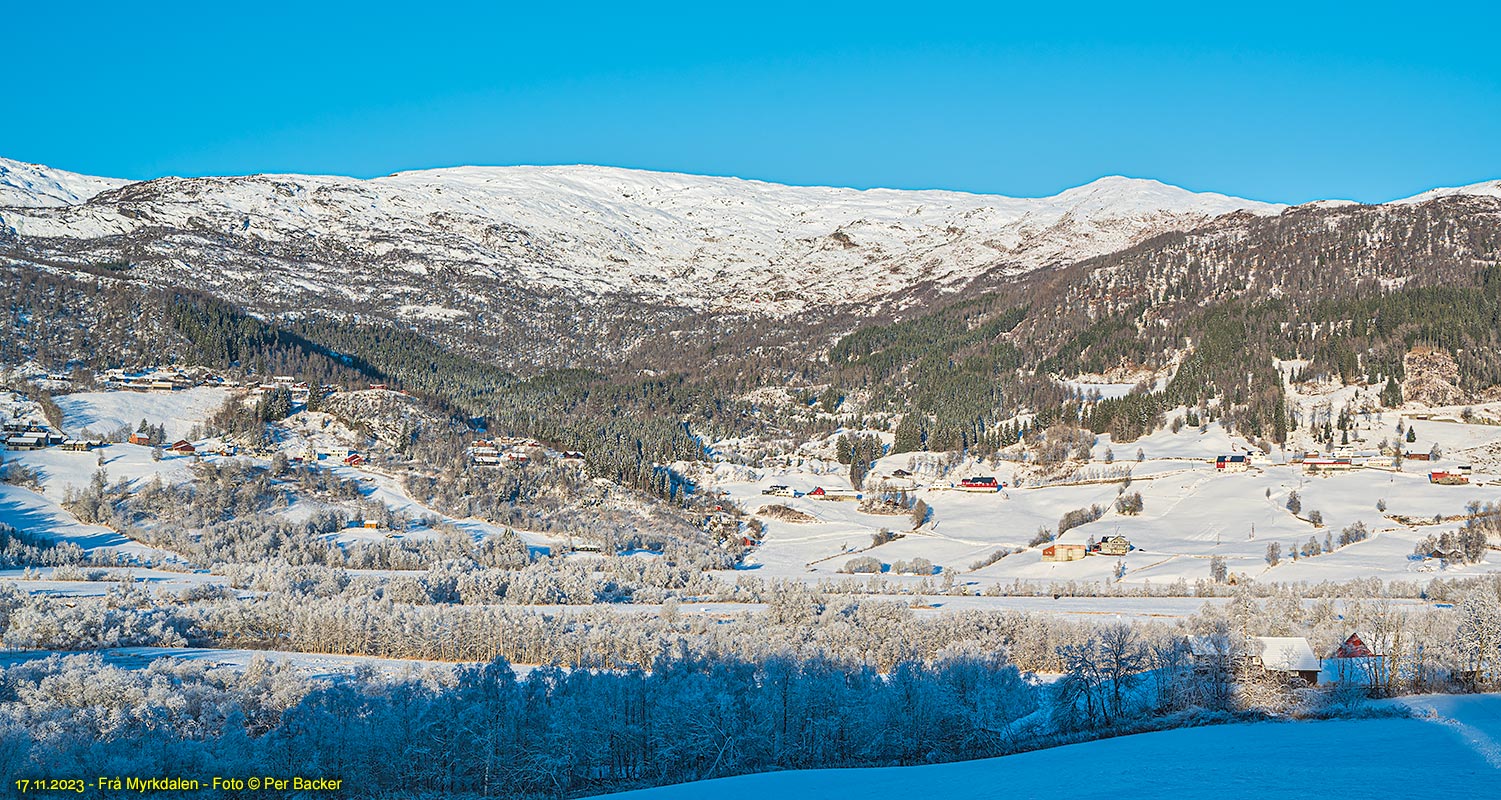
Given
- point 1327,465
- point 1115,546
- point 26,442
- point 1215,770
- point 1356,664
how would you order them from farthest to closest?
1. point 1327,465
2. point 26,442
3. point 1115,546
4. point 1356,664
5. point 1215,770

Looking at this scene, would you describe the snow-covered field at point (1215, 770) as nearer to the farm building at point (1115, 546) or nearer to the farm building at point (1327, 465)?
the farm building at point (1115, 546)

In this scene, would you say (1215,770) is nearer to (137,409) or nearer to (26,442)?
(26,442)

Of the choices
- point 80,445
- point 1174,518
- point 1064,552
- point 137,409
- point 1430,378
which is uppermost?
point 1430,378

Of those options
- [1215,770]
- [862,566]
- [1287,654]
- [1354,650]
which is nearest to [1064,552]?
[862,566]

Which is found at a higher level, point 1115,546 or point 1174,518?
point 1174,518

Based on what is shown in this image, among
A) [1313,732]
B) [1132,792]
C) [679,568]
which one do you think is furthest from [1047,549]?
[1132,792]

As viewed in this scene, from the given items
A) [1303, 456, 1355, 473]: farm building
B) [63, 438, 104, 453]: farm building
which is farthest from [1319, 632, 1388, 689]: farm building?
[63, 438, 104, 453]: farm building

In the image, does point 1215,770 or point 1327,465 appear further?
point 1327,465
